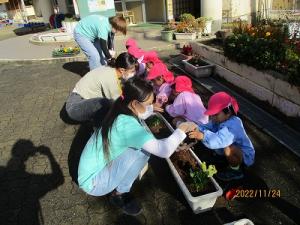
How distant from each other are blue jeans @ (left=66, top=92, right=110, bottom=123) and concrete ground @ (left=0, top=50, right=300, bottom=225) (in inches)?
20.6

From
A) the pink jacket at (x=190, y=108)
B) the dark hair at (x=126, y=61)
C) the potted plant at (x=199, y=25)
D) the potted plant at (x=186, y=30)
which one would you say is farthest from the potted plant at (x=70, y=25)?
the pink jacket at (x=190, y=108)

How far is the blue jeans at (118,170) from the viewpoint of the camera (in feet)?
8.66

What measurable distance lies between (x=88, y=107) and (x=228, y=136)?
2.06 meters

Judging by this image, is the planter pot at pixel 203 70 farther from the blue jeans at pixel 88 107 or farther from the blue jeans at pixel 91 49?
the blue jeans at pixel 88 107

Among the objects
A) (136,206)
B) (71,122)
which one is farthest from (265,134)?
(71,122)

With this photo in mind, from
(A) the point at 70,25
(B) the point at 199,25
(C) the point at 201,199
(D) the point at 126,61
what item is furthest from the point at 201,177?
(A) the point at 70,25

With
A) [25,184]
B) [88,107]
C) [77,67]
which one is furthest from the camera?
[77,67]

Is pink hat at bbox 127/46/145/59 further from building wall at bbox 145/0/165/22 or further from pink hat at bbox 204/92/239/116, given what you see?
building wall at bbox 145/0/165/22

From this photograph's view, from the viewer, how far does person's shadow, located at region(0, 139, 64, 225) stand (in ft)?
10.1

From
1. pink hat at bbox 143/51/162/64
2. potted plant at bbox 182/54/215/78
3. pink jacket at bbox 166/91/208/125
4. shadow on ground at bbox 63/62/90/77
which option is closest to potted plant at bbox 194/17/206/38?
potted plant at bbox 182/54/215/78

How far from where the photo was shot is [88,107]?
13.4 ft

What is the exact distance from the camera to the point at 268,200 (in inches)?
118

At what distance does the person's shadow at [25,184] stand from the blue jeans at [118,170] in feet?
Result: 2.80
